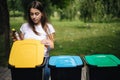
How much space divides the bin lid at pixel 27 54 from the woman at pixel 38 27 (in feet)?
0.51

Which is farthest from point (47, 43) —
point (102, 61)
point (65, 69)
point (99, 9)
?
point (99, 9)

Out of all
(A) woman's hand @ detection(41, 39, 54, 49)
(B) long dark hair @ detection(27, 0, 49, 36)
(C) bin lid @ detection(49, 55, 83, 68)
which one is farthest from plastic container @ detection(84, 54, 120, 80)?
(B) long dark hair @ detection(27, 0, 49, 36)

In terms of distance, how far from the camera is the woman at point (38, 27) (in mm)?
3980

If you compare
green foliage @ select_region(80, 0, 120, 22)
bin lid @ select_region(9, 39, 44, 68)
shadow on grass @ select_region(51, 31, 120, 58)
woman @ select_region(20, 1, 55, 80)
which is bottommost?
shadow on grass @ select_region(51, 31, 120, 58)

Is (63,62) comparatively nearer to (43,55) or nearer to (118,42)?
(43,55)

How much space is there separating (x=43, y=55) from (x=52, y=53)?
6.44 meters

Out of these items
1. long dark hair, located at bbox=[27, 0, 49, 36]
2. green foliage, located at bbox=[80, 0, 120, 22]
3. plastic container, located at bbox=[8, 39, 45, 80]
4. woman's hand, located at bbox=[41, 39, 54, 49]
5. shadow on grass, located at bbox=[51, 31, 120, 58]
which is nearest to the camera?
plastic container, located at bbox=[8, 39, 45, 80]

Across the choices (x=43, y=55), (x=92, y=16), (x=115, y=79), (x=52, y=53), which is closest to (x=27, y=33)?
(x=43, y=55)

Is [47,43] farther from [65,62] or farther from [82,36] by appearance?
[82,36]

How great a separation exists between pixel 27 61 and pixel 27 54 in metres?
0.11

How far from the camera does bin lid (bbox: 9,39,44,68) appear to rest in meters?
3.65

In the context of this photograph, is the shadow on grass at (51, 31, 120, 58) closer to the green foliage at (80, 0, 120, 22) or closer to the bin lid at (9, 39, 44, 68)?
the green foliage at (80, 0, 120, 22)

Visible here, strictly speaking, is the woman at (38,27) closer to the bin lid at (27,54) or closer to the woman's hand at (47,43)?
the woman's hand at (47,43)

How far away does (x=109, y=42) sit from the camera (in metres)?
12.3
